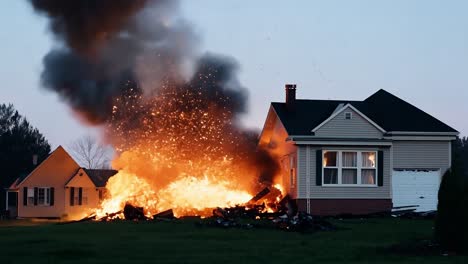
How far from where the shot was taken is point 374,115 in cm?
3966

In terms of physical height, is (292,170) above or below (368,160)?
below

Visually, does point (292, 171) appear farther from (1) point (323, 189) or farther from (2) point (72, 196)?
(2) point (72, 196)

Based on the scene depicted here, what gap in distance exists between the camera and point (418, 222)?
31.6 metres

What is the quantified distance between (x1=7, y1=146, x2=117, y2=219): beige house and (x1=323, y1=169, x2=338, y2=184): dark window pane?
30891 millimetres

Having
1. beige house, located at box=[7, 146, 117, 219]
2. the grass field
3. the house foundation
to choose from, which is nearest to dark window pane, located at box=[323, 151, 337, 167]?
the house foundation

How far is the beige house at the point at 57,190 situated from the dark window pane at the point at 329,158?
30.9 metres

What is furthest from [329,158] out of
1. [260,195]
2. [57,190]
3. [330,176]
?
[57,190]

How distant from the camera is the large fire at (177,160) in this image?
36062mm

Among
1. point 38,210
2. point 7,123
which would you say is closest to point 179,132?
point 38,210

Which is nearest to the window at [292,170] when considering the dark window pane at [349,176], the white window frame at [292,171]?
the white window frame at [292,171]

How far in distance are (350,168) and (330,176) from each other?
99 cm

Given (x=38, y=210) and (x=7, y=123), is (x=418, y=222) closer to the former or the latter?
(x=38, y=210)

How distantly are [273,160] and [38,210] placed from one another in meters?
28.0

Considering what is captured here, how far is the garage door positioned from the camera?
37.0m
